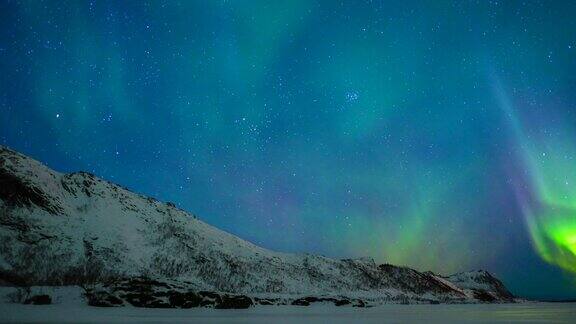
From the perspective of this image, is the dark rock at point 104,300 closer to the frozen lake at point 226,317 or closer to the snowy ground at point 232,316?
the snowy ground at point 232,316

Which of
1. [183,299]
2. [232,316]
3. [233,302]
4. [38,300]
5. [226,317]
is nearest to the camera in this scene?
[226,317]

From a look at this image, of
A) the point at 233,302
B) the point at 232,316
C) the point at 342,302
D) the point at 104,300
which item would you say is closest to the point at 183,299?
the point at 233,302

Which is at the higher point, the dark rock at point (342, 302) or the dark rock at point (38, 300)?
the dark rock at point (342, 302)

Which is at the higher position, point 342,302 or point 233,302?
point 342,302

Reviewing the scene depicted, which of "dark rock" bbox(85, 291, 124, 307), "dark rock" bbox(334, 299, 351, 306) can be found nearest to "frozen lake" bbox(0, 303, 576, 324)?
"dark rock" bbox(85, 291, 124, 307)

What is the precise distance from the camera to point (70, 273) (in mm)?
177250

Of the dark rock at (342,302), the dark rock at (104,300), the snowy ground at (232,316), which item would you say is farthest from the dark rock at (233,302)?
the dark rock at (342,302)

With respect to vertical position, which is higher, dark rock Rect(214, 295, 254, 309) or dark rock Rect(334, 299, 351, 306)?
dark rock Rect(334, 299, 351, 306)

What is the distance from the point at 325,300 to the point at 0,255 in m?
110

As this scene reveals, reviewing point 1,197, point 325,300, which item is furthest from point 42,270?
point 325,300

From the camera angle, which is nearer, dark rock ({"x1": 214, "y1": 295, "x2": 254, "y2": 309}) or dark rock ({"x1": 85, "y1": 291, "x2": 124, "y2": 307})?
dark rock ({"x1": 85, "y1": 291, "x2": 124, "y2": 307})

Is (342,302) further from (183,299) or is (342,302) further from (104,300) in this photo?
(104,300)

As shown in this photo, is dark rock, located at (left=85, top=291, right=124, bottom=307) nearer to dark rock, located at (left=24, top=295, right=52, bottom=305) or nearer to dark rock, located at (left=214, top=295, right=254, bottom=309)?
dark rock, located at (left=24, top=295, right=52, bottom=305)

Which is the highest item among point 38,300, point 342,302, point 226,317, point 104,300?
point 342,302
